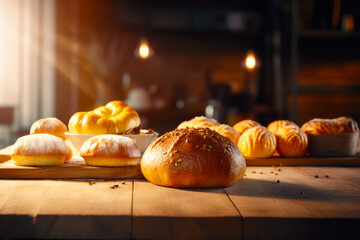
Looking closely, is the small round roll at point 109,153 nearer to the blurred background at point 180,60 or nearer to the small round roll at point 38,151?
the small round roll at point 38,151

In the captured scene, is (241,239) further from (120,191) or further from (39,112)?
(39,112)

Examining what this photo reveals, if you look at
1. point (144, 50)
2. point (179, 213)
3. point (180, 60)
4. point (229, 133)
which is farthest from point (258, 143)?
point (180, 60)

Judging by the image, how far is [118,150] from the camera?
1.19 meters

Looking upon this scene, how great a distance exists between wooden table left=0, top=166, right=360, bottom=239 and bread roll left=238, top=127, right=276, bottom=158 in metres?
0.43

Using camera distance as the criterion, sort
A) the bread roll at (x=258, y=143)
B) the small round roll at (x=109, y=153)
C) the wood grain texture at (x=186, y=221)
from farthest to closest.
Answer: the bread roll at (x=258, y=143) → the small round roll at (x=109, y=153) → the wood grain texture at (x=186, y=221)

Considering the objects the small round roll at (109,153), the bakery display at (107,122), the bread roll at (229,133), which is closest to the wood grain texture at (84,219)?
the small round roll at (109,153)

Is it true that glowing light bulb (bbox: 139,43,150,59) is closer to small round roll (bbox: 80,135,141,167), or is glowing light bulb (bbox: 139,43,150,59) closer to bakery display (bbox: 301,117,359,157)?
bakery display (bbox: 301,117,359,157)

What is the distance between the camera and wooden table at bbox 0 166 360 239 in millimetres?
764

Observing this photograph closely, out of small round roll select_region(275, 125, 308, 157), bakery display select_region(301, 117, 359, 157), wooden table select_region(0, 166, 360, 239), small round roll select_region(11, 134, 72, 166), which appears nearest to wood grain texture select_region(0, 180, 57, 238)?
wooden table select_region(0, 166, 360, 239)

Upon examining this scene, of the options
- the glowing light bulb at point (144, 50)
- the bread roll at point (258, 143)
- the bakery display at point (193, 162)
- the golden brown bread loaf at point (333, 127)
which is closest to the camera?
the bakery display at point (193, 162)

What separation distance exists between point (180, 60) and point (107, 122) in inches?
160

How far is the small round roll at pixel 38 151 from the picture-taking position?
1.19 m

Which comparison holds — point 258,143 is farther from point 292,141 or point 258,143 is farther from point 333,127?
point 333,127

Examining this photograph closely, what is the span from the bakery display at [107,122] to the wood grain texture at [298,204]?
0.52 meters
